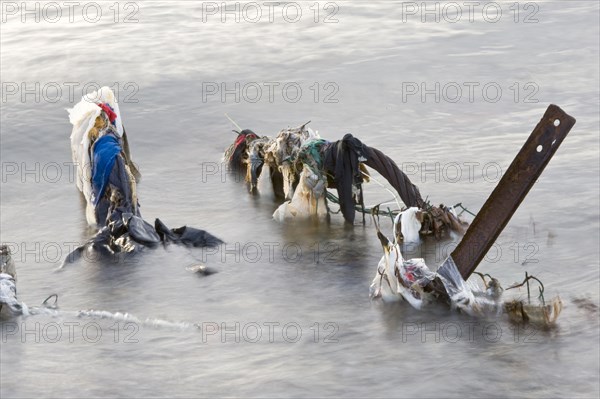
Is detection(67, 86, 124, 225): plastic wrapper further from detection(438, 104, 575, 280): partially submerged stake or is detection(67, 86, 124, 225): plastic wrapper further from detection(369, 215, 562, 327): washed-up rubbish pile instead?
detection(438, 104, 575, 280): partially submerged stake

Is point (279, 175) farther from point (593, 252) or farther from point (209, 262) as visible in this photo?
point (593, 252)

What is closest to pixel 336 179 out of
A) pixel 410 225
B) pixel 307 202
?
pixel 307 202

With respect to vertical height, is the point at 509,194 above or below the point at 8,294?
above

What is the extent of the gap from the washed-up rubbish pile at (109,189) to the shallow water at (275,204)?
0.79 feet

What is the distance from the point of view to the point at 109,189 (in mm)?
11297

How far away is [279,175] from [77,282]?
2.83 m

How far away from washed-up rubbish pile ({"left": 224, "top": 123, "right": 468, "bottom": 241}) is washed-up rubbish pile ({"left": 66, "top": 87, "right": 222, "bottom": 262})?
1.01 metres

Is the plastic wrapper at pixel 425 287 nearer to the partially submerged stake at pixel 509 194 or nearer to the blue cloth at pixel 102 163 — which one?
the partially submerged stake at pixel 509 194

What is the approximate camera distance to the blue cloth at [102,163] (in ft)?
37.1

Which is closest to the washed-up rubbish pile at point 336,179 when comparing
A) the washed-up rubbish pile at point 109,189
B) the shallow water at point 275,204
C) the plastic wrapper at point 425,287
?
the shallow water at point 275,204

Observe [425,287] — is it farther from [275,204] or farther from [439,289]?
[275,204]

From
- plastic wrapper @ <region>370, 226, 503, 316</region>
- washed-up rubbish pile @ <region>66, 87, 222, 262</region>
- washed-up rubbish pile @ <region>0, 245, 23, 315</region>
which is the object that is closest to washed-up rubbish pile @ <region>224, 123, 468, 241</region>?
washed-up rubbish pile @ <region>66, 87, 222, 262</region>

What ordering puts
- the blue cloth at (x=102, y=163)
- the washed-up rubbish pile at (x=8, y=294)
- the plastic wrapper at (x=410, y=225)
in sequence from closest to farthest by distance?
the washed-up rubbish pile at (x=8, y=294) < the plastic wrapper at (x=410, y=225) < the blue cloth at (x=102, y=163)

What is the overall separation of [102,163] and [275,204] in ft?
5.89
